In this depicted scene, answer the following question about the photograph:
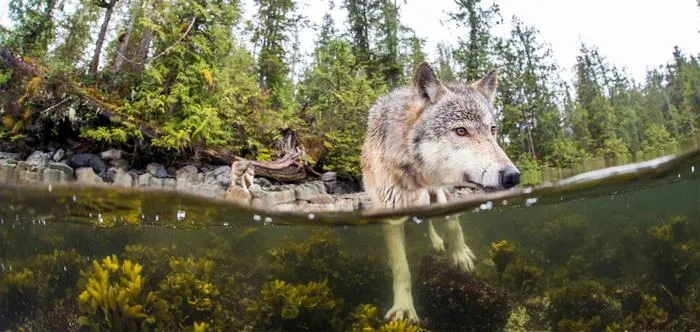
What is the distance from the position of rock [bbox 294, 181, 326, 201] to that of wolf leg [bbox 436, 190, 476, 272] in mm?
921

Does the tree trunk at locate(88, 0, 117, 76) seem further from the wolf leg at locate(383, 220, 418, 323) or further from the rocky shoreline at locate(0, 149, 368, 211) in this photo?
the wolf leg at locate(383, 220, 418, 323)

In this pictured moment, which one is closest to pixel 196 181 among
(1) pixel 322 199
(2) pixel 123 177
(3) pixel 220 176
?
(3) pixel 220 176

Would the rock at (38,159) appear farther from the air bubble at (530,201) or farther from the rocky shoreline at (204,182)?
the air bubble at (530,201)

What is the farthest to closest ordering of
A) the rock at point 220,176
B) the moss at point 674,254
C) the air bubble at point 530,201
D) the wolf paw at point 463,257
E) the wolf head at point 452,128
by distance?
the air bubble at point 530,201 < the moss at point 674,254 < the rock at point 220,176 < the wolf paw at point 463,257 < the wolf head at point 452,128

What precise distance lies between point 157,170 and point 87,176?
0.66 metres

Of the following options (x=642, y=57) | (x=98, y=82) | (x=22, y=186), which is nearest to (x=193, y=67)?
(x=98, y=82)

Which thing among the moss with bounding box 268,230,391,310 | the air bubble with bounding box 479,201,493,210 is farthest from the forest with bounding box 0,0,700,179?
the moss with bounding box 268,230,391,310

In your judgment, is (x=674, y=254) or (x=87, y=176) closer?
(x=87, y=176)

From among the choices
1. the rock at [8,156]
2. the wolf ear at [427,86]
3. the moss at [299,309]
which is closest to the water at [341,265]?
the moss at [299,309]

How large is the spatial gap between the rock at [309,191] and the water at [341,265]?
17 centimetres

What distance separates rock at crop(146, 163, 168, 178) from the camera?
3.24 m

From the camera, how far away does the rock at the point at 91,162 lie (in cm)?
337

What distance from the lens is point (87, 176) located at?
342 centimetres

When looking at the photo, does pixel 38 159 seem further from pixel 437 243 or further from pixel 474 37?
pixel 474 37
